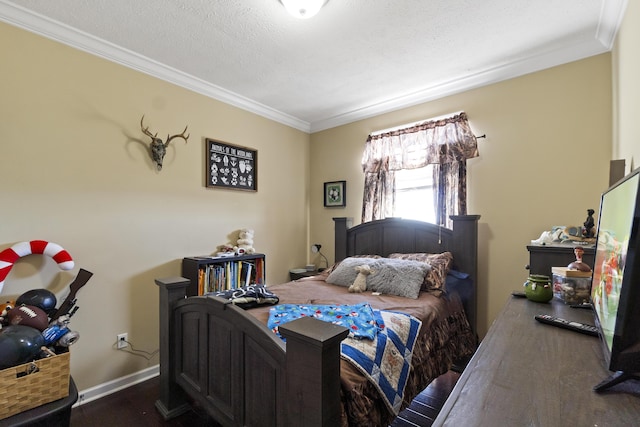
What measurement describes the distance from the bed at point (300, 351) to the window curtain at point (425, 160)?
29 centimetres

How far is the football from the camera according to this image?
1.66 meters

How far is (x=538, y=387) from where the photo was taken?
737 mm

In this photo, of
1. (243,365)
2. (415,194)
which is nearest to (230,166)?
(415,194)

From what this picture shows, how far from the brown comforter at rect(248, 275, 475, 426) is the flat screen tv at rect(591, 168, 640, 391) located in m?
0.81

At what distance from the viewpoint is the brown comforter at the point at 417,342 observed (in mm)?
1220

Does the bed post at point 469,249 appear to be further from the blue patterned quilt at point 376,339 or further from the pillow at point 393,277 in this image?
the blue patterned quilt at point 376,339

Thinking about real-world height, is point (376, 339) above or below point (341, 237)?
below

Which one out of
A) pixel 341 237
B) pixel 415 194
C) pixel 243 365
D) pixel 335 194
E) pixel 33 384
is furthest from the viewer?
pixel 335 194

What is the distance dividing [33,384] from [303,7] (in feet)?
8.72

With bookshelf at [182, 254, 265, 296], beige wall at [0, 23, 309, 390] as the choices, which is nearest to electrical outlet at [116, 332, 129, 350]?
beige wall at [0, 23, 309, 390]

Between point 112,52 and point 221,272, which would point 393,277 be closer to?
point 221,272

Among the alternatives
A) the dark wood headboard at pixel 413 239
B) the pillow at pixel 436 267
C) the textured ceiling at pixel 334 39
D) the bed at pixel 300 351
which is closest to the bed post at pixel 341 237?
the dark wood headboard at pixel 413 239

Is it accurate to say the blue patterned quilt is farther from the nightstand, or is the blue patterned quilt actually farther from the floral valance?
the floral valance

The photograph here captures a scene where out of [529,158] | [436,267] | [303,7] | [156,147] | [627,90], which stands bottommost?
[436,267]
